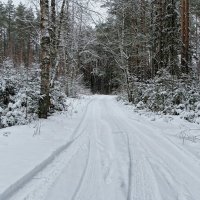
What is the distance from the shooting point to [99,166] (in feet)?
20.2

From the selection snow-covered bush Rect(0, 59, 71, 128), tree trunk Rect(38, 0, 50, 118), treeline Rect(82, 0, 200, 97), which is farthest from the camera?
treeline Rect(82, 0, 200, 97)

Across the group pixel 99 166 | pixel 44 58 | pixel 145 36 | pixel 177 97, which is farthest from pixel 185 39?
pixel 99 166

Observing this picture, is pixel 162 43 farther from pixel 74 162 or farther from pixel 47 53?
pixel 74 162

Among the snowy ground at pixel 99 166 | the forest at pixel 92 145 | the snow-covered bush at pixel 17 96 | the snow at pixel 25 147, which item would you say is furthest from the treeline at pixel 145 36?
the snow at pixel 25 147

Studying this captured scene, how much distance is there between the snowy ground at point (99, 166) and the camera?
4.70m

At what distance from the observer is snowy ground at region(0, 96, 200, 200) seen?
185 inches

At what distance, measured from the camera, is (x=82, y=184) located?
5.07 meters

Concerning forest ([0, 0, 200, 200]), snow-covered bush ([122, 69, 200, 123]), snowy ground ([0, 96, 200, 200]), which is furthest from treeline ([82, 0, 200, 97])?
snowy ground ([0, 96, 200, 200])

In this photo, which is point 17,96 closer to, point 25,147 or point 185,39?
point 25,147

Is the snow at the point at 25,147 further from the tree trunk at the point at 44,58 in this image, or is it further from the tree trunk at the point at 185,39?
the tree trunk at the point at 185,39

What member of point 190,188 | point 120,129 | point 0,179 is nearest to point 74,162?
point 0,179

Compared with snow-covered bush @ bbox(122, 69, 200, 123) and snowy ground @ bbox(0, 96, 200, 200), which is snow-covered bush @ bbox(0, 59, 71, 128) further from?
snow-covered bush @ bbox(122, 69, 200, 123)

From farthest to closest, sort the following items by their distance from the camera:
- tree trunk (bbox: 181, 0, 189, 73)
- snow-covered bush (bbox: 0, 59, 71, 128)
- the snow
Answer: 1. tree trunk (bbox: 181, 0, 189, 73)
2. snow-covered bush (bbox: 0, 59, 71, 128)
3. the snow

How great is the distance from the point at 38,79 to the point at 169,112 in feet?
22.2
